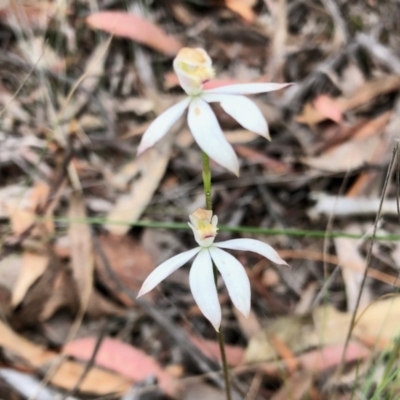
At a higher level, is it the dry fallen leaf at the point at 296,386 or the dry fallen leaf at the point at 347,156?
the dry fallen leaf at the point at 347,156

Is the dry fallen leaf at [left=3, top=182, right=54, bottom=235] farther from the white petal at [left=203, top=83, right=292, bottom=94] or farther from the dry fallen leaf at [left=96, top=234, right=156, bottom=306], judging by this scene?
the white petal at [left=203, top=83, right=292, bottom=94]

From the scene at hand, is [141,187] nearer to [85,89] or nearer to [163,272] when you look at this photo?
[85,89]

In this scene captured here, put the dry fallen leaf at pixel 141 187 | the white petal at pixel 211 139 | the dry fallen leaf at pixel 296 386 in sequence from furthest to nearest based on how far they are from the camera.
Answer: the dry fallen leaf at pixel 141 187 < the dry fallen leaf at pixel 296 386 < the white petal at pixel 211 139

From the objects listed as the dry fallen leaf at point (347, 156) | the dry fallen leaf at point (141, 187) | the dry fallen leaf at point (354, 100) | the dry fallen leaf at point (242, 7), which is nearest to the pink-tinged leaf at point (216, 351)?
the dry fallen leaf at point (141, 187)

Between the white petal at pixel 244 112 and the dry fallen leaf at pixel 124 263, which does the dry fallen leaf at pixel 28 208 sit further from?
the white petal at pixel 244 112

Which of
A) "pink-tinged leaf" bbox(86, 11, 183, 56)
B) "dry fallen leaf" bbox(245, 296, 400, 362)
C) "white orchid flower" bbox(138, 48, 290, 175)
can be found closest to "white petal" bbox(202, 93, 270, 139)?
"white orchid flower" bbox(138, 48, 290, 175)
